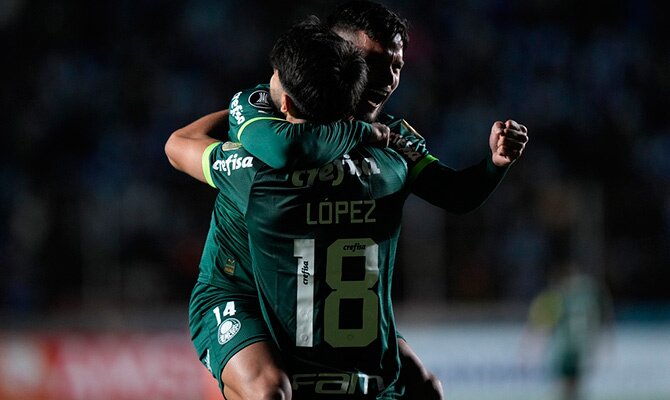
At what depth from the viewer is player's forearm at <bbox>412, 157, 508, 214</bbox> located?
4168 mm

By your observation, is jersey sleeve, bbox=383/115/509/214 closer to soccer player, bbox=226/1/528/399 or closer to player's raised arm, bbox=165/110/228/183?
soccer player, bbox=226/1/528/399

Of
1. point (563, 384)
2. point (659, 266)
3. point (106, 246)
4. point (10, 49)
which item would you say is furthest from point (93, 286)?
point (659, 266)

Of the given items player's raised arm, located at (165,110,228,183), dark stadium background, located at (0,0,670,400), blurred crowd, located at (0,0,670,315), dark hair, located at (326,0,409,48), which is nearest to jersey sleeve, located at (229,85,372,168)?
player's raised arm, located at (165,110,228,183)

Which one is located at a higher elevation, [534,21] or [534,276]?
[534,21]

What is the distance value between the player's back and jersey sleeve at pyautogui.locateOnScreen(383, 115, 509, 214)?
0.28 metres

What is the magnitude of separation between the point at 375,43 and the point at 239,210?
0.80m

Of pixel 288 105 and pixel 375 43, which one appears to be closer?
pixel 288 105

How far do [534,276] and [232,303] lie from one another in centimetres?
770

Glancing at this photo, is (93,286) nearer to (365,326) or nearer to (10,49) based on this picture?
(10,49)

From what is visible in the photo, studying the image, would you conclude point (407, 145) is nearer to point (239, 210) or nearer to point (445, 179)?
point (445, 179)

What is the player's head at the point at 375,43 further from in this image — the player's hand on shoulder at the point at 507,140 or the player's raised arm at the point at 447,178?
the player's hand on shoulder at the point at 507,140

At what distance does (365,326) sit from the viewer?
3.87 metres

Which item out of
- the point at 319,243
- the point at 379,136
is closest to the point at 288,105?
the point at 379,136

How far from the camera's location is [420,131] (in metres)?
12.4
